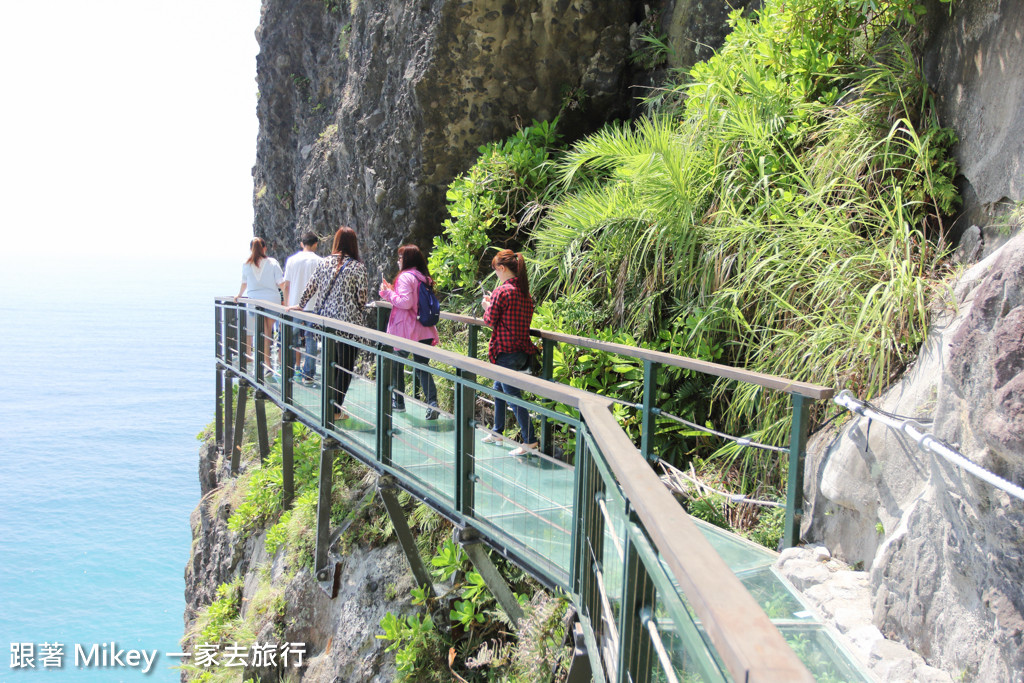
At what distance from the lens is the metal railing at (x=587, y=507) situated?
1.14 metres

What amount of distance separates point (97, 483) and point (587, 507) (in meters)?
53.7

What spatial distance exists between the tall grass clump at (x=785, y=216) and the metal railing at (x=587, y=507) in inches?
30.9

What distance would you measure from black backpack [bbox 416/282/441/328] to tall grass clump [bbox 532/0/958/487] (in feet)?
4.08

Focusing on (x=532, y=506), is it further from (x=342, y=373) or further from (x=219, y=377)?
(x=219, y=377)

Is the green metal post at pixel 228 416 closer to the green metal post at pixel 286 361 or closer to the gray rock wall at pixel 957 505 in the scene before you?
the green metal post at pixel 286 361

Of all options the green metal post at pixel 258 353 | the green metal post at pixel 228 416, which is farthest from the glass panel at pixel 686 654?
the green metal post at pixel 228 416

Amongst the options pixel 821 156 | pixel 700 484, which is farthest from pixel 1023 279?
pixel 821 156

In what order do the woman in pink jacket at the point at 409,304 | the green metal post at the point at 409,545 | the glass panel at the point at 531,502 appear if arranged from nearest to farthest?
the glass panel at the point at 531,502
the green metal post at the point at 409,545
the woman in pink jacket at the point at 409,304

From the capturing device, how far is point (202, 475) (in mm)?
13773

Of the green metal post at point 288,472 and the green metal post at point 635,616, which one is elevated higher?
the green metal post at point 635,616

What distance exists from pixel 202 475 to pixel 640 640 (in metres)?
13.6

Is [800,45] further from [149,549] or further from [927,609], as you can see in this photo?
[149,549]

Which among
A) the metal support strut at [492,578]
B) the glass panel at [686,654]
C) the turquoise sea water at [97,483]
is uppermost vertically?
the glass panel at [686,654]

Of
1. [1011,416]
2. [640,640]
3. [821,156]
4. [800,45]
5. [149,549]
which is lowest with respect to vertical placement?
[149,549]
